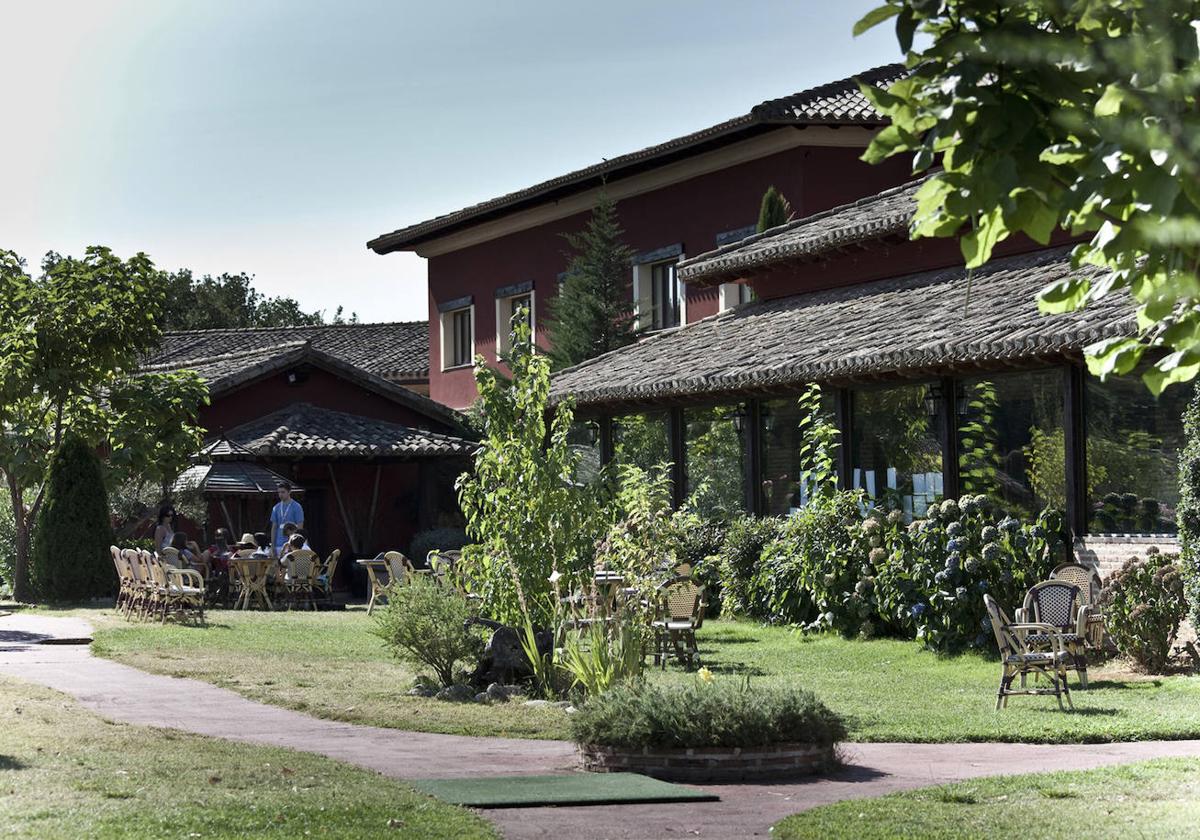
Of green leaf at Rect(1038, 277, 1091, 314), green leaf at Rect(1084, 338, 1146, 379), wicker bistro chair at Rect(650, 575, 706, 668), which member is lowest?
wicker bistro chair at Rect(650, 575, 706, 668)

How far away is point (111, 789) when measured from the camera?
8.35m

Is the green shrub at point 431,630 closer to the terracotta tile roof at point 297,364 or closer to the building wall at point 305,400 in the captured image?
the terracotta tile roof at point 297,364

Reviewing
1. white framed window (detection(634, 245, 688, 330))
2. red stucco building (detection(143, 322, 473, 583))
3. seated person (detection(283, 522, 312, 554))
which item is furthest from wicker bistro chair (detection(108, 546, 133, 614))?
white framed window (detection(634, 245, 688, 330))

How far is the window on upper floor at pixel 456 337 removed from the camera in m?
37.1

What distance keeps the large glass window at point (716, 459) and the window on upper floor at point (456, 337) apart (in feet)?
48.8

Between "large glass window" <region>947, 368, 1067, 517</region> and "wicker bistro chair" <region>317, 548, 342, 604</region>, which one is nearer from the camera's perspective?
"large glass window" <region>947, 368, 1067, 517</region>

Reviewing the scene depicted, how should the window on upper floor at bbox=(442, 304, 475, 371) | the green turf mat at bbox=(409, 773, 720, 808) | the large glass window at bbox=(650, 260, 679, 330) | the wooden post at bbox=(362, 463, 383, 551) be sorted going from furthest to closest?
the window on upper floor at bbox=(442, 304, 475, 371) < the wooden post at bbox=(362, 463, 383, 551) < the large glass window at bbox=(650, 260, 679, 330) < the green turf mat at bbox=(409, 773, 720, 808)

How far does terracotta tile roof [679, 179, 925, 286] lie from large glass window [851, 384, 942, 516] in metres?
2.75

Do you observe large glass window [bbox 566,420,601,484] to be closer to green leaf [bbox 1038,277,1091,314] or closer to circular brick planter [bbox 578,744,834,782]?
circular brick planter [bbox 578,744,834,782]

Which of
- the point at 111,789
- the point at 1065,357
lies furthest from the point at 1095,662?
the point at 111,789

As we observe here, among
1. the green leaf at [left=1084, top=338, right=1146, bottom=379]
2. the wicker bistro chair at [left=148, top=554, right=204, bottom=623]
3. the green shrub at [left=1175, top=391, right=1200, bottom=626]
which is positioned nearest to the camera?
the green leaf at [left=1084, top=338, right=1146, bottom=379]

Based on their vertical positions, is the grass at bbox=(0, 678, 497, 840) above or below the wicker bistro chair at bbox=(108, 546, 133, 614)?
below

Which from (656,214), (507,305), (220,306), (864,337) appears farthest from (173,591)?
(220,306)

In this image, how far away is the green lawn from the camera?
11195 millimetres
